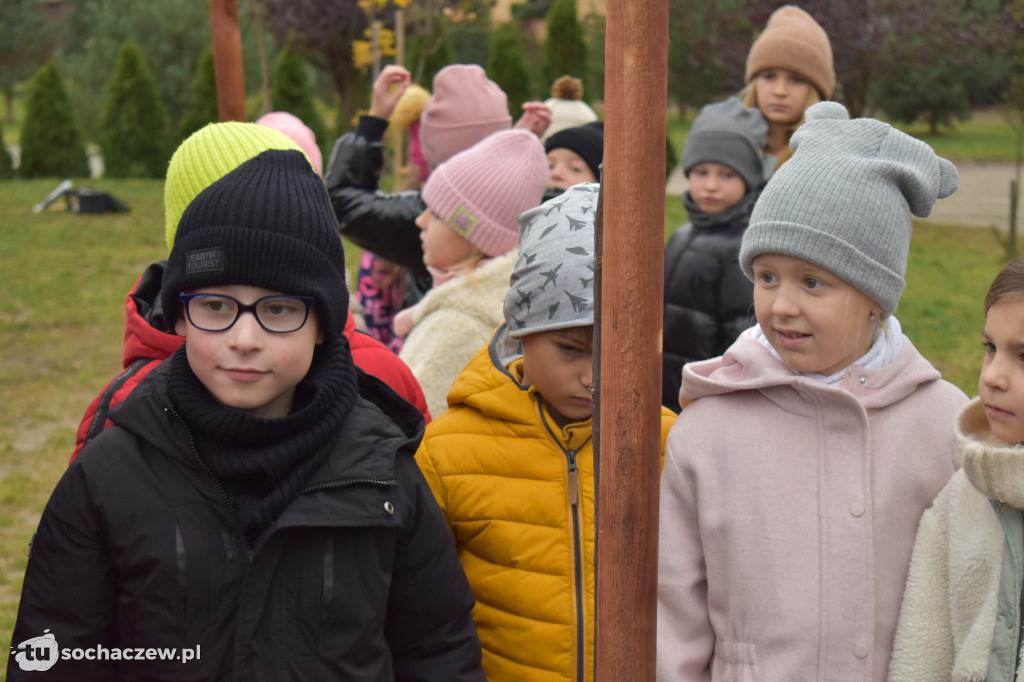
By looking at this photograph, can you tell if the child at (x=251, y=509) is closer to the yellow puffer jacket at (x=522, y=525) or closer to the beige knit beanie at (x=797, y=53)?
the yellow puffer jacket at (x=522, y=525)

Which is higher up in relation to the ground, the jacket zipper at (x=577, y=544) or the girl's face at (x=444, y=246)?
the girl's face at (x=444, y=246)

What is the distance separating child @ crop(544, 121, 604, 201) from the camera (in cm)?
402

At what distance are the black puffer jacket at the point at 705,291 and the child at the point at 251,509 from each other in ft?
6.32

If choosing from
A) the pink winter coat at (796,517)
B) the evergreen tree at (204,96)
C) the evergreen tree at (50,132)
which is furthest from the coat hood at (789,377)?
the evergreen tree at (50,132)

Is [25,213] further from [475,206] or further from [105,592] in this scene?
[105,592]

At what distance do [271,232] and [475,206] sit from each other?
4.39 feet

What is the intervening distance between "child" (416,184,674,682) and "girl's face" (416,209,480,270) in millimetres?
899

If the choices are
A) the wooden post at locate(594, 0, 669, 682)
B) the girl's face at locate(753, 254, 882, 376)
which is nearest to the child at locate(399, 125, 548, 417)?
the girl's face at locate(753, 254, 882, 376)

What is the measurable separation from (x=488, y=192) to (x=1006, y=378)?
1.67 meters

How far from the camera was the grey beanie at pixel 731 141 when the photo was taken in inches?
143

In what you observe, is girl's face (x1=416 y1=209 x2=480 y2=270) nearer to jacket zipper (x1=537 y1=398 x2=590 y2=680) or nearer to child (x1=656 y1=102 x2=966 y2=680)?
jacket zipper (x1=537 y1=398 x2=590 y2=680)

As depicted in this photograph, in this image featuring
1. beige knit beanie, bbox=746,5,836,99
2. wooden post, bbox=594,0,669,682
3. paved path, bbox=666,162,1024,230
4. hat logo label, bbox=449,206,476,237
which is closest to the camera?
wooden post, bbox=594,0,669,682

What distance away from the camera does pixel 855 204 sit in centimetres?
179

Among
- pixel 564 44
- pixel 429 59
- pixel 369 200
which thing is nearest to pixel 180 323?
pixel 369 200
